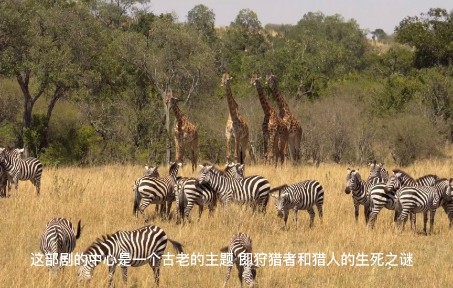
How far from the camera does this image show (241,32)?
72500mm

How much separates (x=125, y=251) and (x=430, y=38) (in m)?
45.2

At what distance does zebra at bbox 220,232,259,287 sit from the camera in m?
8.27

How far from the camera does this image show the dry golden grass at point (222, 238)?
9.02 m

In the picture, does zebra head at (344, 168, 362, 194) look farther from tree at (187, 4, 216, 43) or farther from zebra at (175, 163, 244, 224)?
tree at (187, 4, 216, 43)

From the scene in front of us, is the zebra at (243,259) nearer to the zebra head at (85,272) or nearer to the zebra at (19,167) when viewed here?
the zebra head at (85,272)

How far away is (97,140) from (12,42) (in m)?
5.64

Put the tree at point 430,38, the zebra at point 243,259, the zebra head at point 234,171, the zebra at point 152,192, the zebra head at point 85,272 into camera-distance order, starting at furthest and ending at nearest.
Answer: the tree at point 430,38 < the zebra head at point 234,171 < the zebra at point 152,192 < the zebra at point 243,259 < the zebra head at point 85,272

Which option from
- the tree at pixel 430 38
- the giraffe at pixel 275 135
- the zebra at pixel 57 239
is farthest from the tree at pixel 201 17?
the zebra at pixel 57 239

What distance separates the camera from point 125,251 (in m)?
8.30

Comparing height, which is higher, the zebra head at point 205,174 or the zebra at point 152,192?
the zebra head at point 205,174

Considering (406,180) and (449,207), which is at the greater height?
(406,180)

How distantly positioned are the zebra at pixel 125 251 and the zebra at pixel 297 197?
156 inches

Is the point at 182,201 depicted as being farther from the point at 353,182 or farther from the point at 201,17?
the point at 201,17

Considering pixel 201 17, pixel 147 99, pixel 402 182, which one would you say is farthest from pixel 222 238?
pixel 201 17
